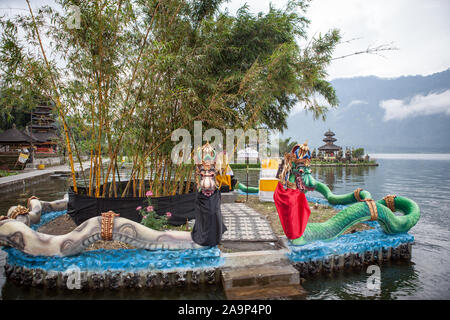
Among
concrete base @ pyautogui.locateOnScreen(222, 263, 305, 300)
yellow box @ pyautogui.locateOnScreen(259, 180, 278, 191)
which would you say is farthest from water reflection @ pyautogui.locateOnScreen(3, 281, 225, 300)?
yellow box @ pyautogui.locateOnScreen(259, 180, 278, 191)

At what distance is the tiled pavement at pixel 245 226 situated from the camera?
5.05 metres

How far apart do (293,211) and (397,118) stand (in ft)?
605

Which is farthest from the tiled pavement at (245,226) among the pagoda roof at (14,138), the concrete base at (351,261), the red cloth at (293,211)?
the pagoda roof at (14,138)

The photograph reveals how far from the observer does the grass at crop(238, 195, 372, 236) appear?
231 inches

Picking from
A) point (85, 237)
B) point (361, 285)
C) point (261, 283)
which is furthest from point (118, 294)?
point (361, 285)

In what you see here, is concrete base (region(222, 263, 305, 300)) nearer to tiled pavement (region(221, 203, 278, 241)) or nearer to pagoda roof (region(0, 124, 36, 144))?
tiled pavement (region(221, 203, 278, 241))

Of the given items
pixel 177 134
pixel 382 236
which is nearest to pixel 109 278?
pixel 177 134

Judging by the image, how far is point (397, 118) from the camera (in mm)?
161875

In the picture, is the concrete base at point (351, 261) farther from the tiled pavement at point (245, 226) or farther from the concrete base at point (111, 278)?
the concrete base at point (111, 278)

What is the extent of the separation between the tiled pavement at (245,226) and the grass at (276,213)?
9.2 inches

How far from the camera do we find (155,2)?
532 cm

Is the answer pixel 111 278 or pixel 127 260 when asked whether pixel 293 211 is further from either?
pixel 111 278

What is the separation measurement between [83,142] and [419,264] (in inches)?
247
